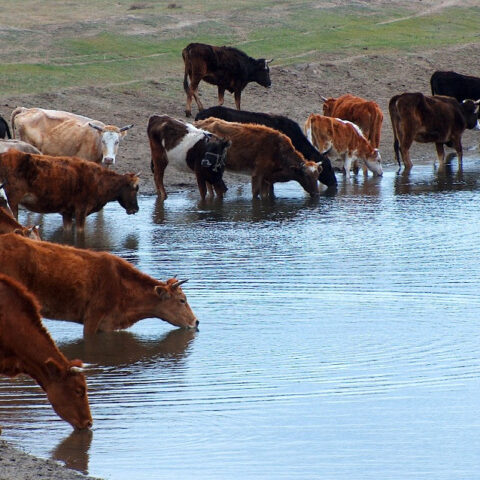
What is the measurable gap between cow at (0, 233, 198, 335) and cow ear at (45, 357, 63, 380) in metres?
2.36

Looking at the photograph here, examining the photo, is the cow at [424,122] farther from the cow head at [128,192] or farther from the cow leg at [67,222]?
the cow leg at [67,222]

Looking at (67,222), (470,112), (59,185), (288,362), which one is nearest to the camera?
(288,362)

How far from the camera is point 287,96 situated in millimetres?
28250

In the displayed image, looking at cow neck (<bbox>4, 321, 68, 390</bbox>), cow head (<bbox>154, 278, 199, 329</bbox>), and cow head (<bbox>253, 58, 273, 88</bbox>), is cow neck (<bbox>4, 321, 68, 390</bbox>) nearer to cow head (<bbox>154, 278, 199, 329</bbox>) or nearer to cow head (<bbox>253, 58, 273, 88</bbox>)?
cow head (<bbox>154, 278, 199, 329</bbox>)

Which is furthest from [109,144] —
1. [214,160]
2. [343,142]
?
[343,142]

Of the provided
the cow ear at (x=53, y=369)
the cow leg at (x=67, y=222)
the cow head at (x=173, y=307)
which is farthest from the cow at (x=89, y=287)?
the cow leg at (x=67, y=222)

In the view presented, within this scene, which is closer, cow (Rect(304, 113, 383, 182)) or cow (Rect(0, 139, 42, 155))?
cow (Rect(0, 139, 42, 155))

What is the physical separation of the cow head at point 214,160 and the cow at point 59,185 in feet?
8.61

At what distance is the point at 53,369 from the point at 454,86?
22.3 m

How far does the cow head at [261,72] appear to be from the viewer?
87.0ft

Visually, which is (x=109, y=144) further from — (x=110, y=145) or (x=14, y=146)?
(x=14, y=146)

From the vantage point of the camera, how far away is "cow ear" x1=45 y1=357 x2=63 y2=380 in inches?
316

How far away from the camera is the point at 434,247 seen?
14852mm

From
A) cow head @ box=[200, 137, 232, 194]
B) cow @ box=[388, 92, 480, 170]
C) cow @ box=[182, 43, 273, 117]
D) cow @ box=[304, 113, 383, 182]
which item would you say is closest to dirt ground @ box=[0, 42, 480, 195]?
cow @ box=[182, 43, 273, 117]
